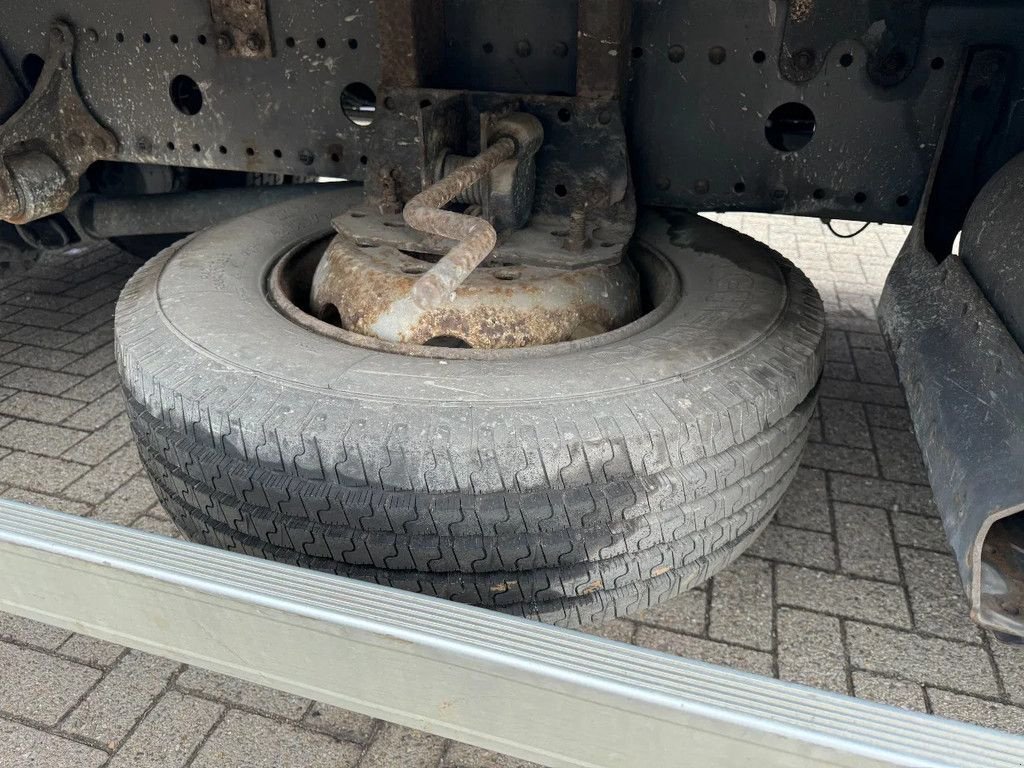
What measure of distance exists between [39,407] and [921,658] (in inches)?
105

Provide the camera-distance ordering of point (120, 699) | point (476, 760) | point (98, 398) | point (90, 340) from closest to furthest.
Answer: point (476, 760), point (120, 699), point (98, 398), point (90, 340)

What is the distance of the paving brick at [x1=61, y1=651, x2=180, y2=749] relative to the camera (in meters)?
1.50

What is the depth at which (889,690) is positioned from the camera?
1574 millimetres

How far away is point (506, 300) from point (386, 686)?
0.91 metres

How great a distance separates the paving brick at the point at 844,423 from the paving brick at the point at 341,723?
1647 mm

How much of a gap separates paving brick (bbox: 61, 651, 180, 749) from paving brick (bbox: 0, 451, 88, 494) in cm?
76

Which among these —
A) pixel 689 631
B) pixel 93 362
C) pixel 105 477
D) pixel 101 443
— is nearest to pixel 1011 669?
pixel 689 631

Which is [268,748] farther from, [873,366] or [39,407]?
[873,366]

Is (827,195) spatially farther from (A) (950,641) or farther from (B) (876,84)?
(A) (950,641)

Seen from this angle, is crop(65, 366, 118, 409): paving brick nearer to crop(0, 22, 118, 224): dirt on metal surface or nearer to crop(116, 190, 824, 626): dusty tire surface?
crop(0, 22, 118, 224): dirt on metal surface

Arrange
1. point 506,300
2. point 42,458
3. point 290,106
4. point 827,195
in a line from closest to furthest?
point 506,300 → point 827,195 → point 290,106 → point 42,458

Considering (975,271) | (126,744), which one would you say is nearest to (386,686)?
(126,744)

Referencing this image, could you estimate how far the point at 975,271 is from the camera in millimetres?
1286

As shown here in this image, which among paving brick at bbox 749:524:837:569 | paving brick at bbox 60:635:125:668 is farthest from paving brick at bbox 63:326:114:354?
paving brick at bbox 749:524:837:569
